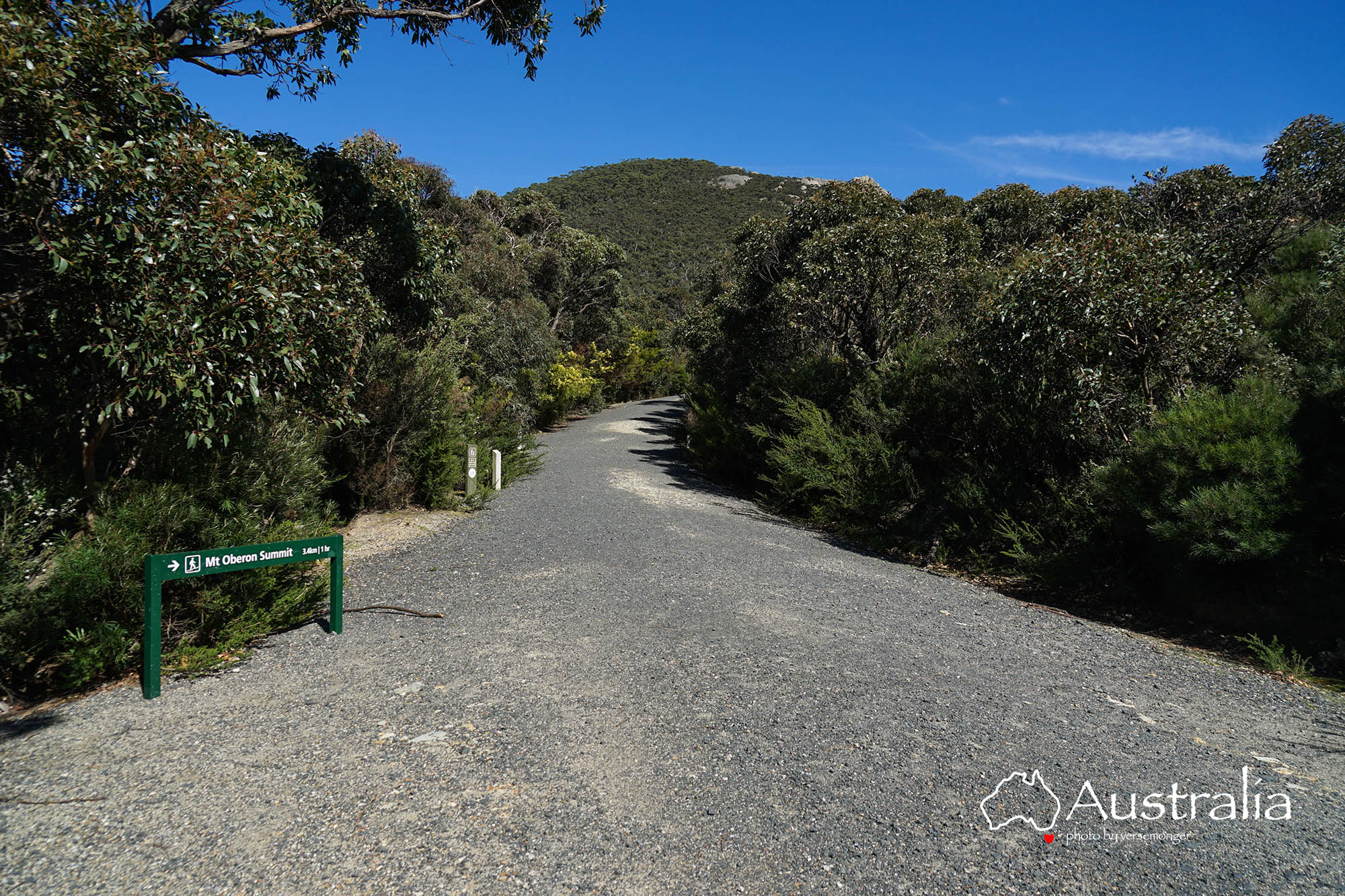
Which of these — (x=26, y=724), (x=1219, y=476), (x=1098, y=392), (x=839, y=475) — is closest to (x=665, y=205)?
(x=839, y=475)

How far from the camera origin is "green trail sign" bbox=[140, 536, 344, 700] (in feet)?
13.7

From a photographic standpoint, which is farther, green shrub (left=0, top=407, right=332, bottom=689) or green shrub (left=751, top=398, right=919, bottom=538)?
green shrub (left=751, top=398, right=919, bottom=538)

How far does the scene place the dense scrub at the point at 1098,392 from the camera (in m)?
6.61

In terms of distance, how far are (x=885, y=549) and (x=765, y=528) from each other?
195 centimetres

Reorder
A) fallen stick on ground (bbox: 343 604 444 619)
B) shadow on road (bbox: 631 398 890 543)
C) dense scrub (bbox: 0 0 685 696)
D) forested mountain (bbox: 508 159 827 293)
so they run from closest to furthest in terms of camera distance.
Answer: dense scrub (bbox: 0 0 685 696)
fallen stick on ground (bbox: 343 604 444 619)
shadow on road (bbox: 631 398 890 543)
forested mountain (bbox: 508 159 827 293)

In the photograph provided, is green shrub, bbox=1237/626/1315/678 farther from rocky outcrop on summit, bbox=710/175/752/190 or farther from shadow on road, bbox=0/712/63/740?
rocky outcrop on summit, bbox=710/175/752/190

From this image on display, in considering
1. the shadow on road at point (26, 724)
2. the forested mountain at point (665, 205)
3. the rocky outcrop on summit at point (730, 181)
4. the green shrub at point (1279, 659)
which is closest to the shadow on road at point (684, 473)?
the green shrub at point (1279, 659)

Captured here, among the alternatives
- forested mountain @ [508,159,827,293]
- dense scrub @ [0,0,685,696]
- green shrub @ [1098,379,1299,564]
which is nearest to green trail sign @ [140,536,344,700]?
dense scrub @ [0,0,685,696]

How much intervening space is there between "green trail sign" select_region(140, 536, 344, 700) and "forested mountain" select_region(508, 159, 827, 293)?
50704 mm

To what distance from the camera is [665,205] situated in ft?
248

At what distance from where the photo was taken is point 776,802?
3.25 m

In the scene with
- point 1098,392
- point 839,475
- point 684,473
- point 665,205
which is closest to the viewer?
point 1098,392

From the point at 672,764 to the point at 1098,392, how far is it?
7.50m

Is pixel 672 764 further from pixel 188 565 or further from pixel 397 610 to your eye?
pixel 397 610
